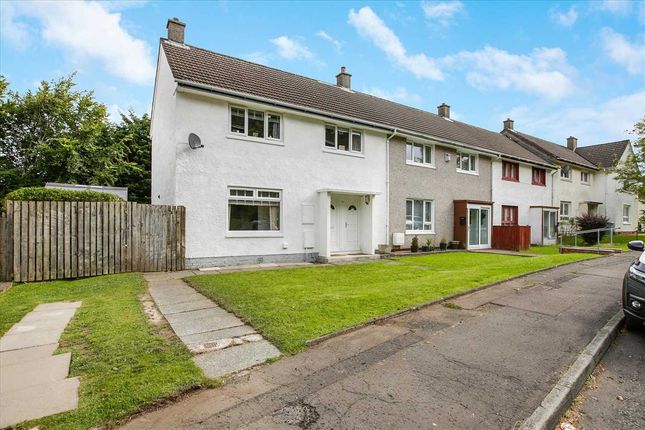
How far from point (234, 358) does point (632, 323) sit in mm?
5976

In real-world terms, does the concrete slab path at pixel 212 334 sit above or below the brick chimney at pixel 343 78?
below

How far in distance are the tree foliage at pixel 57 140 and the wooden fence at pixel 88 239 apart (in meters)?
16.7

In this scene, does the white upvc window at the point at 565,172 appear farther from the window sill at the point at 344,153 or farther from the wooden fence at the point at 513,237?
the window sill at the point at 344,153

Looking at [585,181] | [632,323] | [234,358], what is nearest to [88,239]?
[234,358]

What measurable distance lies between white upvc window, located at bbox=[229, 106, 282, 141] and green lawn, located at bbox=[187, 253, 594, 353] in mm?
5079

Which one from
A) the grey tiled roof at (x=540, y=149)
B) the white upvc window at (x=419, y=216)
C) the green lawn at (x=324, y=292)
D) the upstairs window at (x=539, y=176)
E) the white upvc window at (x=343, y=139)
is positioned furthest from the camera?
the grey tiled roof at (x=540, y=149)

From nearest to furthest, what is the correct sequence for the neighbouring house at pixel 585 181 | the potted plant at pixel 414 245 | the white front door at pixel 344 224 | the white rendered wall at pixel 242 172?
the white rendered wall at pixel 242 172, the white front door at pixel 344 224, the potted plant at pixel 414 245, the neighbouring house at pixel 585 181

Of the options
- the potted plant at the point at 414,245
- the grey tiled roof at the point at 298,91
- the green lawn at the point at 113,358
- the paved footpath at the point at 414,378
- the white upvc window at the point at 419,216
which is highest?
Result: the grey tiled roof at the point at 298,91

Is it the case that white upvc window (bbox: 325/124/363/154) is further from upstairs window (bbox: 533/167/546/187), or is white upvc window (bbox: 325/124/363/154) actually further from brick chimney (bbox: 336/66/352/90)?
upstairs window (bbox: 533/167/546/187)

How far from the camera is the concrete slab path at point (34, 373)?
118 inches

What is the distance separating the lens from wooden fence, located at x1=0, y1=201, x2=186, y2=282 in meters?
8.73

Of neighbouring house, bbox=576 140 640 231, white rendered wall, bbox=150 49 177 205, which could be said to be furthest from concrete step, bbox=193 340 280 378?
neighbouring house, bbox=576 140 640 231

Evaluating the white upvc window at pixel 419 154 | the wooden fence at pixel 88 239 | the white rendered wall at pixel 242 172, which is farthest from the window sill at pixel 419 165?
the wooden fence at pixel 88 239

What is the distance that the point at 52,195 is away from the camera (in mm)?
9469
